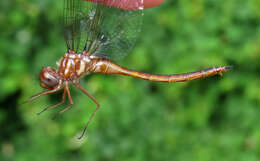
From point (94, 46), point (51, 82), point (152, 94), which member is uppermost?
point (94, 46)

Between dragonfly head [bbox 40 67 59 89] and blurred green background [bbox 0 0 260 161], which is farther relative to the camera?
blurred green background [bbox 0 0 260 161]

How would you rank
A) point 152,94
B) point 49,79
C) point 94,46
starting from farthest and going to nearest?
point 152,94 → point 94,46 → point 49,79

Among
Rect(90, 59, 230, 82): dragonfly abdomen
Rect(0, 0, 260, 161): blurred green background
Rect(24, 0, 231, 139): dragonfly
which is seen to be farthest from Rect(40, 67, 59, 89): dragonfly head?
Rect(0, 0, 260, 161): blurred green background

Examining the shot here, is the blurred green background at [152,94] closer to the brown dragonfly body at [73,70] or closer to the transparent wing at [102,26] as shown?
→ the transparent wing at [102,26]

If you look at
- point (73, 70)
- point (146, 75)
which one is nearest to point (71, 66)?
point (73, 70)

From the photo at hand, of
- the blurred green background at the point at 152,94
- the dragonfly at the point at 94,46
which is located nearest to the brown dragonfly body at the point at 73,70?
the dragonfly at the point at 94,46

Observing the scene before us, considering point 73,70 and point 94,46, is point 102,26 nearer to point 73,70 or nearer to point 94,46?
point 94,46

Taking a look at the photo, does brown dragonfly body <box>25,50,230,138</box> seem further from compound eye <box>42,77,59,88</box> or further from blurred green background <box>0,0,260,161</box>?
blurred green background <box>0,0,260,161</box>

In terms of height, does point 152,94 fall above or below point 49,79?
below
